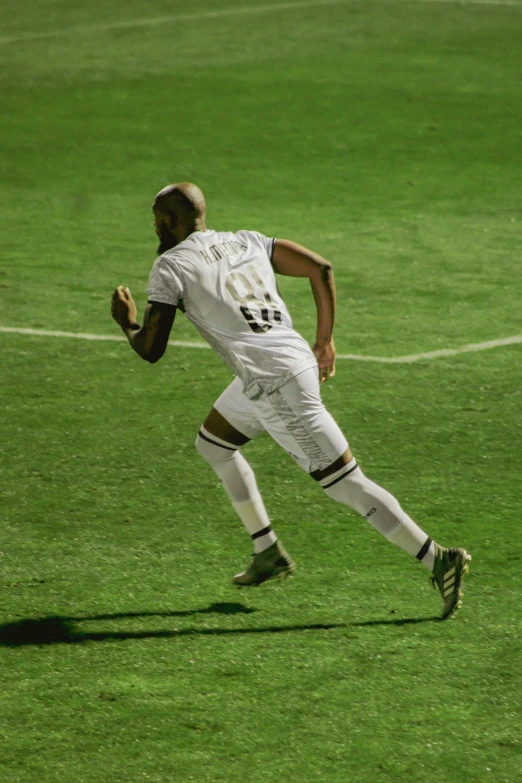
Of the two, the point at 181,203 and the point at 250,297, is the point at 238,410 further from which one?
the point at 181,203

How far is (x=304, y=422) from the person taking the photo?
17.1ft

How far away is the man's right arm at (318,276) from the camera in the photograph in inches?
216

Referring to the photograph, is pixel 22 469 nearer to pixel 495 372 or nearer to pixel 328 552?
pixel 328 552

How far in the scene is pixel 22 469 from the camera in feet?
23.2

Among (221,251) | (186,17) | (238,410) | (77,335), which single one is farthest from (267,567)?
(186,17)

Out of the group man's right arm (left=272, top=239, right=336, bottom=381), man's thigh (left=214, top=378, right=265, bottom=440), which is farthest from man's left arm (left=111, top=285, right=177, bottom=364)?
man's right arm (left=272, top=239, right=336, bottom=381)

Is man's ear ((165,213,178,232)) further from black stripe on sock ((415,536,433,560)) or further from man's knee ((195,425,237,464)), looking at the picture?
black stripe on sock ((415,536,433,560))

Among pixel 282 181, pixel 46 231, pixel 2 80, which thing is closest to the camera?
pixel 46 231

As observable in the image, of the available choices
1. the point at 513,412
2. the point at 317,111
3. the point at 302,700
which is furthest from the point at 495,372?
the point at 317,111

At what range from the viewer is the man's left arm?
5.16 meters

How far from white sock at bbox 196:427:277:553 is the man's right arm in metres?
0.61

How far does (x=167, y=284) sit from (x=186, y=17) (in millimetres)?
18651

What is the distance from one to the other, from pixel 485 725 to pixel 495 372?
14.8 feet

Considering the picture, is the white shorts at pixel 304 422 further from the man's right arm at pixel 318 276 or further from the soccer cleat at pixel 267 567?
the soccer cleat at pixel 267 567
